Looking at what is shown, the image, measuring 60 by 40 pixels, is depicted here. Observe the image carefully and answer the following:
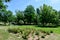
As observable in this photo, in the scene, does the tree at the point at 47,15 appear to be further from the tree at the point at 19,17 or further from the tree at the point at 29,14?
the tree at the point at 19,17

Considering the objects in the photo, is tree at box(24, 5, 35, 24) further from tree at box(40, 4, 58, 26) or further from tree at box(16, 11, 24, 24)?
tree at box(40, 4, 58, 26)

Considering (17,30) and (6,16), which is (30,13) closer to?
(6,16)

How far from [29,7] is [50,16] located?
105 ft

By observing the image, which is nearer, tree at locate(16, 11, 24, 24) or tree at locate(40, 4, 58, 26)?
tree at locate(40, 4, 58, 26)

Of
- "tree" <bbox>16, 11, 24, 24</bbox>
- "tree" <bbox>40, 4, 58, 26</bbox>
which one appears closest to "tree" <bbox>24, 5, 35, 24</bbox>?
"tree" <bbox>16, 11, 24, 24</bbox>

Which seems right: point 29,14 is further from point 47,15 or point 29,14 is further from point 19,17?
point 47,15

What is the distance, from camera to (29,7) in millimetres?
93625

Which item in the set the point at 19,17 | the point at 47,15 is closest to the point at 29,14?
the point at 19,17

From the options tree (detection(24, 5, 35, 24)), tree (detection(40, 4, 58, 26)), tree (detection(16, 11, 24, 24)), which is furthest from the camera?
tree (detection(24, 5, 35, 24))

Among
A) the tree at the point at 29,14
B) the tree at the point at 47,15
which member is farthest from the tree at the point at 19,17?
the tree at the point at 47,15

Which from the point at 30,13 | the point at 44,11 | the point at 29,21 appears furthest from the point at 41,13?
the point at 30,13

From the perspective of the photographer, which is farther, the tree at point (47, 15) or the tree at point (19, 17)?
the tree at point (19, 17)

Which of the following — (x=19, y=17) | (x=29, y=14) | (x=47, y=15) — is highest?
(x=47, y=15)

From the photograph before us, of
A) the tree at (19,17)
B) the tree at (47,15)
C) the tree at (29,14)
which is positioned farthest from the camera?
the tree at (29,14)
